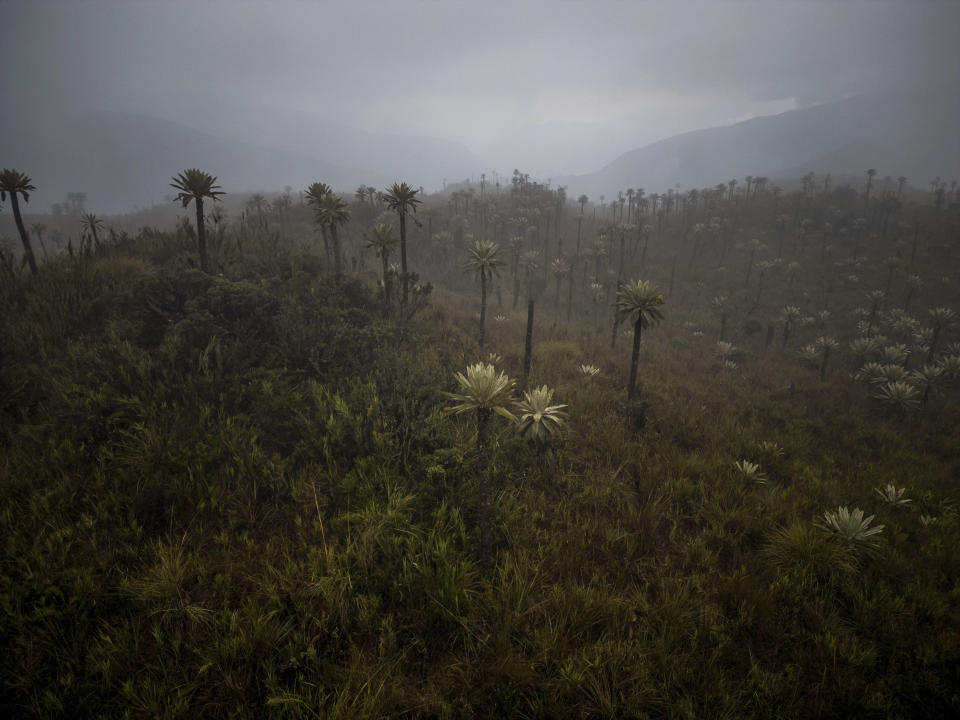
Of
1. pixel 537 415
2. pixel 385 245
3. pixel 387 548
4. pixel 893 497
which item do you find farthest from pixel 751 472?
pixel 385 245

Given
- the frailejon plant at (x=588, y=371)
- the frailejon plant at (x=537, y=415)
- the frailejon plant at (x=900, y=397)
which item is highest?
the frailejon plant at (x=537, y=415)

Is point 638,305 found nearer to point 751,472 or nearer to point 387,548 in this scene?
Result: point 751,472

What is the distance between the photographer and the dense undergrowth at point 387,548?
498 cm

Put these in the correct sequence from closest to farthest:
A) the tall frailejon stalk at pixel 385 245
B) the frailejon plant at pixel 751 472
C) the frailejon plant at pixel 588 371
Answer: the frailejon plant at pixel 751 472 < the frailejon plant at pixel 588 371 < the tall frailejon stalk at pixel 385 245

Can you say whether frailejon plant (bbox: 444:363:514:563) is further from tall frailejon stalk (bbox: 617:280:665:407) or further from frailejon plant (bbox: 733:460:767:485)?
tall frailejon stalk (bbox: 617:280:665:407)

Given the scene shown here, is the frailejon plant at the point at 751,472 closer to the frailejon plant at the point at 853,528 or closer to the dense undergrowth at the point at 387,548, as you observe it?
the dense undergrowth at the point at 387,548

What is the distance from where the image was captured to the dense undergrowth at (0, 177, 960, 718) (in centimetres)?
498

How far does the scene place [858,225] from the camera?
2200 inches

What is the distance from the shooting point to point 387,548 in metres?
6.89

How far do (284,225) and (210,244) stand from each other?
34.6 metres

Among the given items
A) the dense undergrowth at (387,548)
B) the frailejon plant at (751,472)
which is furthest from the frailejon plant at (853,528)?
the frailejon plant at (751,472)

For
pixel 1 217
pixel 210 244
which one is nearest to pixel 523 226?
pixel 210 244

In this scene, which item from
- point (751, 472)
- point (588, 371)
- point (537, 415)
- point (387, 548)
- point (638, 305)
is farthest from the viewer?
point (588, 371)

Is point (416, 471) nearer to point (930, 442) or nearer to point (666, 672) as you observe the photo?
point (666, 672)
